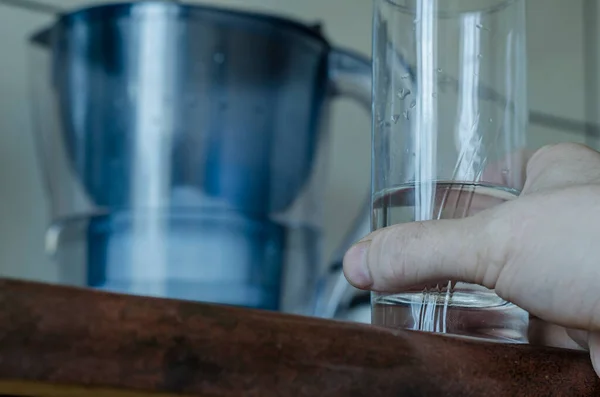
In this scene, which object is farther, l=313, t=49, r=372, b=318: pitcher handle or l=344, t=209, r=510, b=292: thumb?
l=313, t=49, r=372, b=318: pitcher handle

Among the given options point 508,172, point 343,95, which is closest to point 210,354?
point 508,172

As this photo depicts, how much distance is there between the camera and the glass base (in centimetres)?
33

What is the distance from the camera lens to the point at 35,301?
0.60 ft

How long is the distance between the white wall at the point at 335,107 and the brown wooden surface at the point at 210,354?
452 mm

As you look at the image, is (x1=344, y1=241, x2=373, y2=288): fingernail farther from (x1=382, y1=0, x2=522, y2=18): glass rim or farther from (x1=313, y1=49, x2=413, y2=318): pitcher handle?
(x1=313, y1=49, x2=413, y2=318): pitcher handle

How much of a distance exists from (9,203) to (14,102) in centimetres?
9

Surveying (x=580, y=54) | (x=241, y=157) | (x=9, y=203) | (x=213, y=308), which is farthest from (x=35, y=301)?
(x=580, y=54)

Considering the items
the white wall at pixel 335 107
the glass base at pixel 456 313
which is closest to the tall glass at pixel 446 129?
the glass base at pixel 456 313

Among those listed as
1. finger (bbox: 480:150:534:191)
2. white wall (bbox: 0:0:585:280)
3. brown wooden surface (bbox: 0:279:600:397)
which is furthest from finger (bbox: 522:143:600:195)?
white wall (bbox: 0:0:585:280)

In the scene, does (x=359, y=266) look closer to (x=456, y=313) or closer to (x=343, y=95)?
(x=456, y=313)

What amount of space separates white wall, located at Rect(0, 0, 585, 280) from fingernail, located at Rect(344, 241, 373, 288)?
366mm

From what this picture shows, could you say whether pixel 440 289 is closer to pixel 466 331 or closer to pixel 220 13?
pixel 466 331

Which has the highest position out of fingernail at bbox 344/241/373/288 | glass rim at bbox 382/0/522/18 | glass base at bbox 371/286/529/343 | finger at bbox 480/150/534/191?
glass rim at bbox 382/0/522/18

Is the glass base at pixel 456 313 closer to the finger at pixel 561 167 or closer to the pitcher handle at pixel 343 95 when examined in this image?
the finger at pixel 561 167
